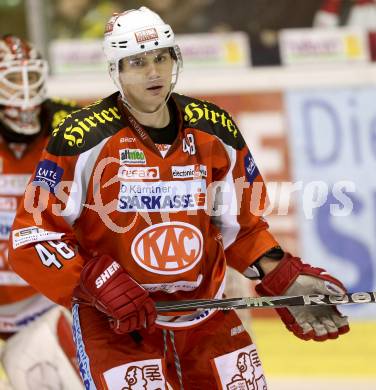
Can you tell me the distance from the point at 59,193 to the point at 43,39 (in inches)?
138

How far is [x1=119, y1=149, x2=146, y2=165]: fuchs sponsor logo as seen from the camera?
3.35 metres

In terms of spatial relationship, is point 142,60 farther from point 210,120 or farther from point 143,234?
point 143,234

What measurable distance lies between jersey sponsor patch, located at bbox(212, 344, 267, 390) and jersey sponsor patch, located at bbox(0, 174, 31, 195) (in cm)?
146

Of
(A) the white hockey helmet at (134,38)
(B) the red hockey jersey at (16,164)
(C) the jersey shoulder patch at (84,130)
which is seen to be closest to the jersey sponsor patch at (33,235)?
(C) the jersey shoulder patch at (84,130)

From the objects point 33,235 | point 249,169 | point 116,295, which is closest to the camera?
point 116,295

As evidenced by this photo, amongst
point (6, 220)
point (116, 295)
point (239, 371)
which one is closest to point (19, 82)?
point (6, 220)

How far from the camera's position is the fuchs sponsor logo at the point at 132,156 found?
3350mm

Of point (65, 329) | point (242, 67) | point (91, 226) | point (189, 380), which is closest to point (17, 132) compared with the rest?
point (65, 329)

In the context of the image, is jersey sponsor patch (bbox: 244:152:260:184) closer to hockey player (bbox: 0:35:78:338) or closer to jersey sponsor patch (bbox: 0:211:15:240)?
hockey player (bbox: 0:35:78:338)

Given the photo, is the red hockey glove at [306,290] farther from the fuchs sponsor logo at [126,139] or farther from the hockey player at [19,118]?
the hockey player at [19,118]

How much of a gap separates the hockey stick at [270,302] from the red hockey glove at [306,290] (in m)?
0.07

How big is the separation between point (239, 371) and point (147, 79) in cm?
88

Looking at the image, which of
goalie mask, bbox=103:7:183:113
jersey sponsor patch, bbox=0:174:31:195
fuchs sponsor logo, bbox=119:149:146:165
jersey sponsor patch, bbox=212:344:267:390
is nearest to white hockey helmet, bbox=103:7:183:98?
goalie mask, bbox=103:7:183:113

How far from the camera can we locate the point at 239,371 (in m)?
3.35
